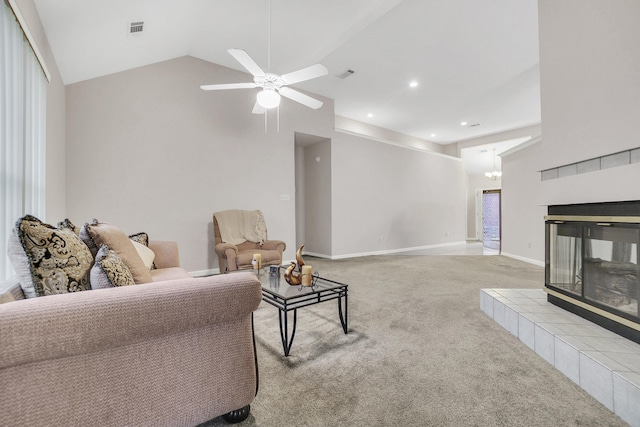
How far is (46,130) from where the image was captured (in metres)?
2.63

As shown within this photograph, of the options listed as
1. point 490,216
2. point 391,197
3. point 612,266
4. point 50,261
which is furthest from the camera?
point 490,216

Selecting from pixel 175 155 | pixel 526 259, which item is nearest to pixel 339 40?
pixel 175 155

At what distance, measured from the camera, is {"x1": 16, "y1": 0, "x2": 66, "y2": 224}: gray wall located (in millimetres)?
2385

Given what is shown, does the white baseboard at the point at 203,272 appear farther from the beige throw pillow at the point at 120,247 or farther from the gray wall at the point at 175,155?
the beige throw pillow at the point at 120,247

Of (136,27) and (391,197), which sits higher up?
(136,27)

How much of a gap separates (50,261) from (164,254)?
1.77 m

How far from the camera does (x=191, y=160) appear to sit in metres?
4.32

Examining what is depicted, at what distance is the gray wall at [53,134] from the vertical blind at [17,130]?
25cm

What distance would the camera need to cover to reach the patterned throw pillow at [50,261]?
3.57 ft

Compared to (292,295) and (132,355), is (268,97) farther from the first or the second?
(132,355)

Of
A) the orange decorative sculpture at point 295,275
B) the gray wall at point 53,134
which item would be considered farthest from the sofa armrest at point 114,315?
the gray wall at point 53,134

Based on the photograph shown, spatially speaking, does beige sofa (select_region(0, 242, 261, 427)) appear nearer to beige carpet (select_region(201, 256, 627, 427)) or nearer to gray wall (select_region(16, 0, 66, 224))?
beige carpet (select_region(201, 256, 627, 427))

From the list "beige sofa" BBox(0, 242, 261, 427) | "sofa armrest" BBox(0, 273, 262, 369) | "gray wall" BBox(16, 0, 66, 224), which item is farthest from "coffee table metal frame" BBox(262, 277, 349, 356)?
"gray wall" BBox(16, 0, 66, 224)

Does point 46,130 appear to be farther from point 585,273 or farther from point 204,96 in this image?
point 585,273
